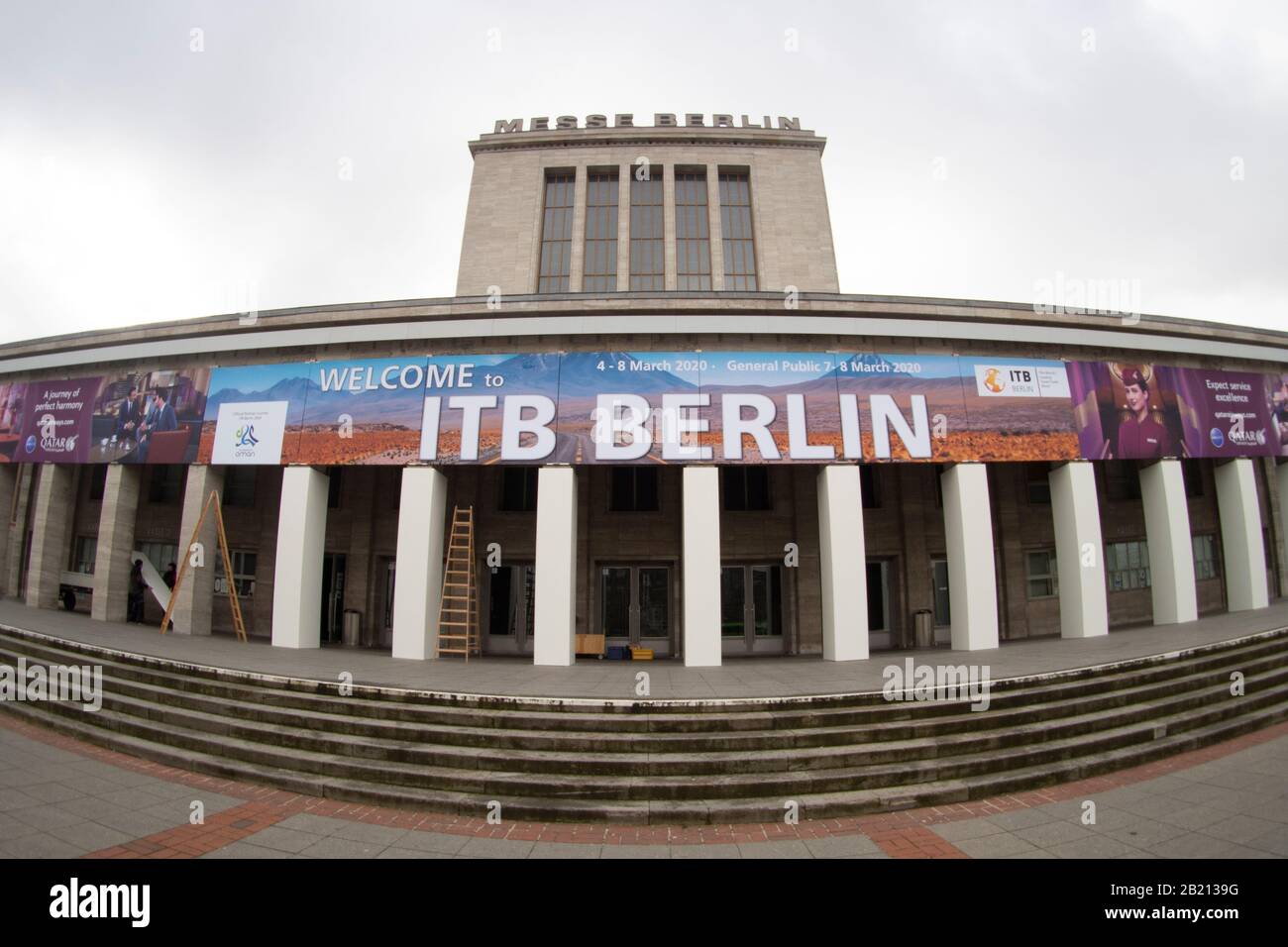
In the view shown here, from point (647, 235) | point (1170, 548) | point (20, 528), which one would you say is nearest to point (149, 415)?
point (20, 528)

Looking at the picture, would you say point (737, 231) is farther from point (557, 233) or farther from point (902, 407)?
point (902, 407)

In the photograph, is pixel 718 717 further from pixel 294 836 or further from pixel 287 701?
pixel 287 701

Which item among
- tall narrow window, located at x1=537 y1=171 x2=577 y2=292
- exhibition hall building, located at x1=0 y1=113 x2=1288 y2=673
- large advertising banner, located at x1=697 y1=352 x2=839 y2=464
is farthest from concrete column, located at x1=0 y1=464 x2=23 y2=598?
large advertising banner, located at x1=697 y1=352 x2=839 y2=464

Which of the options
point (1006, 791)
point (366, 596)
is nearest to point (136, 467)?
point (366, 596)

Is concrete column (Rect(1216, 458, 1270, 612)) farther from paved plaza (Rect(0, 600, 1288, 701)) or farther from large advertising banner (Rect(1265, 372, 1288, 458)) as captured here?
large advertising banner (Rect(1265, 372, 1288, 458))

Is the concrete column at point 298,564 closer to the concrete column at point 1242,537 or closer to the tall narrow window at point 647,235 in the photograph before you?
the tall narrow window at point 647,235

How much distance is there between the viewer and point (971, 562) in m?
12.2

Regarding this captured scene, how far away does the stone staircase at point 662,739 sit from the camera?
249 inches

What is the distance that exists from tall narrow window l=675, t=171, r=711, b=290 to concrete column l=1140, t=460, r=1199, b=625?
46.6 feet

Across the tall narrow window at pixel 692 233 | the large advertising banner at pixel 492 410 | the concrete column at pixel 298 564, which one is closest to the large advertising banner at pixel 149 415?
the concrete column at pixel 298 564

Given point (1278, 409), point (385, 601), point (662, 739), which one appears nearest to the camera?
point (662, 739)

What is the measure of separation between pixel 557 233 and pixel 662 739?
1900 centimetres

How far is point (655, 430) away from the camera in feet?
39.2
